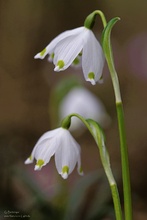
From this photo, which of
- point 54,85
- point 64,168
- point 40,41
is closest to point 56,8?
point 40,41

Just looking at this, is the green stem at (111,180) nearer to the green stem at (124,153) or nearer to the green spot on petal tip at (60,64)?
the green stem at (124,153)

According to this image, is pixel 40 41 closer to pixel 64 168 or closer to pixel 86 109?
pixel 86 109

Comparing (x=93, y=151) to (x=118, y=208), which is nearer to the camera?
(x=118, y=208)

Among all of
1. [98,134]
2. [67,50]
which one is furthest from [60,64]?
[98,134]

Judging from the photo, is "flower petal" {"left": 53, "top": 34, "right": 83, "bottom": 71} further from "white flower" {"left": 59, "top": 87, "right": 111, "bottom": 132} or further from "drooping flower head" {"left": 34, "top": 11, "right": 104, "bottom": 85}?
"white flower" {"left": 59, "top": 87, "right": 111, "bottom": 132}

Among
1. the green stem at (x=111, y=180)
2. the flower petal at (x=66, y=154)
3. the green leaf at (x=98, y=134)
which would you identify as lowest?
the green stem at (x=111, y=180)

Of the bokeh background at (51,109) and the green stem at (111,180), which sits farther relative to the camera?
the bokeh background at (51,109)

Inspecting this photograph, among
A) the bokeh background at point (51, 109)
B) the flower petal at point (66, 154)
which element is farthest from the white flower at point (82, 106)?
the flower petal at point (66, 154)
